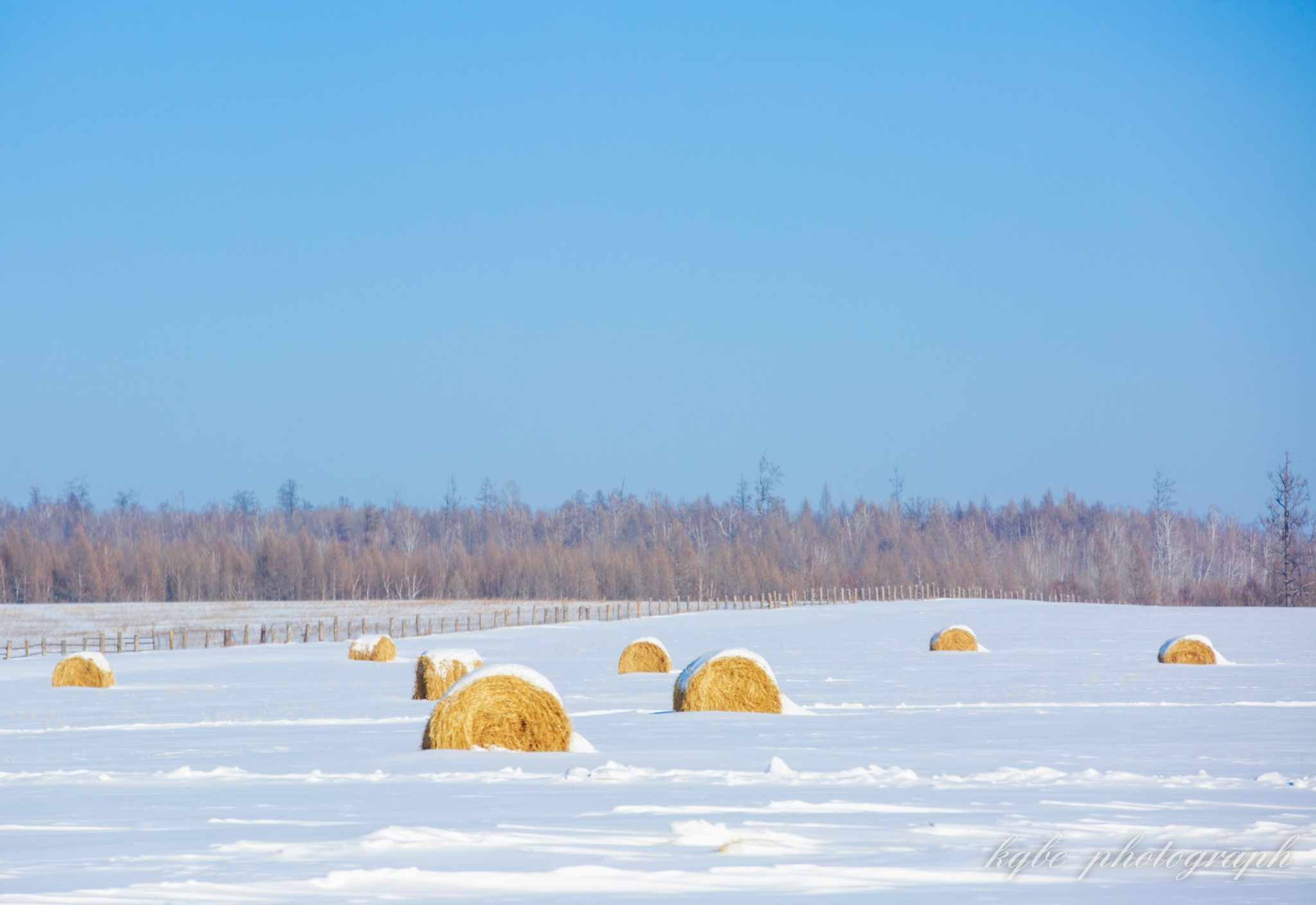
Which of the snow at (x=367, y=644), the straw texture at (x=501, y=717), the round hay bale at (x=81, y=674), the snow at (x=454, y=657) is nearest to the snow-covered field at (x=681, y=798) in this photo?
the straw texture at (x=501, y=717)

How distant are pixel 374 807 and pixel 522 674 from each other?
3.22 m

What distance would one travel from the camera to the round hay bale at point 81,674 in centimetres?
2523

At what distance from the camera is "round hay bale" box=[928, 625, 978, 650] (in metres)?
32.0

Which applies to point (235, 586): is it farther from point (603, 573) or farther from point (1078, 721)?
point (1078, 721)

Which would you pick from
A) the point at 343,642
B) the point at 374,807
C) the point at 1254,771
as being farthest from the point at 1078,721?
the point at 343,642

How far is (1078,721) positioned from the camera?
14352 millimetres

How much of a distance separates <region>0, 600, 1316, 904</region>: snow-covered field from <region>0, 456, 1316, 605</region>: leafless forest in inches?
2900

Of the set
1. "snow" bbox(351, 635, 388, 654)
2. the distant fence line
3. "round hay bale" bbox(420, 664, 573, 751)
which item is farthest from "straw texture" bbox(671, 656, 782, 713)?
the distant fence line

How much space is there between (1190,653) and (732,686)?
13297 mm

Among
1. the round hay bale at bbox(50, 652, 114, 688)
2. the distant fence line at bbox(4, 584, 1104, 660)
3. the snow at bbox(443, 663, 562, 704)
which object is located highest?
the snow at bbox(443, 663, 562, 704)

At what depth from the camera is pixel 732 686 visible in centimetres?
1603

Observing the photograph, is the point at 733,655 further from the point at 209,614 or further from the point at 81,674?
the point at 209,614

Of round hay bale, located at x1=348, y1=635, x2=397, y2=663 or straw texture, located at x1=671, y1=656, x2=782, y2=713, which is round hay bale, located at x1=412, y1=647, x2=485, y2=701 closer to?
straw texture, located at x1=671, y1=656, x2=782, y2=713

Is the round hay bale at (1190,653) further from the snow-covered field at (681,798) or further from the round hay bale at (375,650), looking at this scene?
the round hay bale at (375,650)
